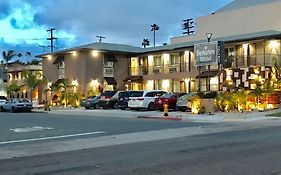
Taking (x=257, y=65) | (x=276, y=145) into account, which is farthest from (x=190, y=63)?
(x=276, y=145)

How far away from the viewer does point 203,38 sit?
5656 centimetres

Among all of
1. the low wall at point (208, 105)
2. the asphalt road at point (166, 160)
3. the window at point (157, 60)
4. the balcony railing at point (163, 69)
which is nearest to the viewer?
the asphalt road at point (166, 160)

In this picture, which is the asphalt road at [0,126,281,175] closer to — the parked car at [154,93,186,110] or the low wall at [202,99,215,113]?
the low wall at [202,99,215,113]

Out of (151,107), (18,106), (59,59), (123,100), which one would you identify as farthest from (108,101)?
(59,59)

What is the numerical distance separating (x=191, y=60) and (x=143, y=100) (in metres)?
16.5

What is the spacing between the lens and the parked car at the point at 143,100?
122ft

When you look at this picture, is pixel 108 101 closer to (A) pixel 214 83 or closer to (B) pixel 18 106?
(B) pixel 18 106

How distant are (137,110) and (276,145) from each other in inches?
985

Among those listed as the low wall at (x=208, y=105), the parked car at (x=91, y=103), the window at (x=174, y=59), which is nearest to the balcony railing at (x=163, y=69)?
the window at (x=174, y=59)

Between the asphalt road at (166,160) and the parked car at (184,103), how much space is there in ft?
58.8

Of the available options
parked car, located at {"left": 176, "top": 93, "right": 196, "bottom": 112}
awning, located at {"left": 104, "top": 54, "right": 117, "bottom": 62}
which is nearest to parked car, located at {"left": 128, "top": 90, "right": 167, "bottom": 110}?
parked car, located at {"left": 176, "top": 93, "right": 196, "bottom": 112}

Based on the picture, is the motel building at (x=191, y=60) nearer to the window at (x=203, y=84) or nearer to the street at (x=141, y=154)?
Result: the window at (x=203, y=84)

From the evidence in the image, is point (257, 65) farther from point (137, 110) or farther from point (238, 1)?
point (238, 1)

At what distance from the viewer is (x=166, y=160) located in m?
11.4
